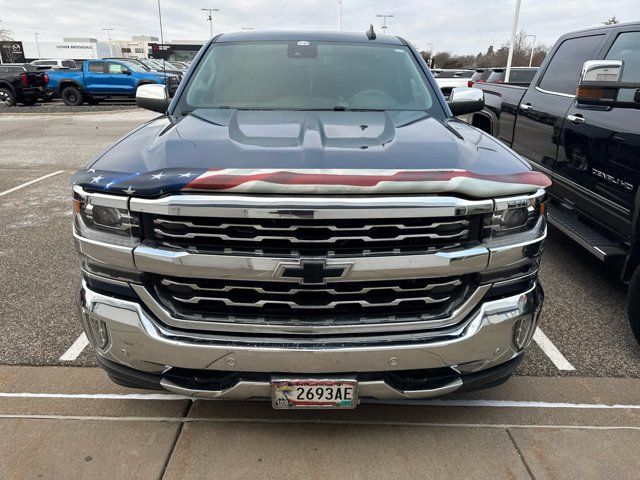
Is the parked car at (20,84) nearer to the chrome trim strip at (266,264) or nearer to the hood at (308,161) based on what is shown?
the hood at (308,161)

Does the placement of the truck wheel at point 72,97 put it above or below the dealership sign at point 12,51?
below

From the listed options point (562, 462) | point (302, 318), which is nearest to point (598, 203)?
point (562, 462)

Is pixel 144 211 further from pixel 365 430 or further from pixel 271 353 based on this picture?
pixel 365 430

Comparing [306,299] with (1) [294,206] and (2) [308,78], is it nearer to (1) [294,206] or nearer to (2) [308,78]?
(1) [294,206]

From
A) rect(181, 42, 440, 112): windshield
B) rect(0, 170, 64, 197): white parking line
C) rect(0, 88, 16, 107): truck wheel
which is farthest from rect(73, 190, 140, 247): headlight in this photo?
rect(0, 88, 16, 107): truck wheel

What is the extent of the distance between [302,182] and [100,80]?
Answer: 859 inches

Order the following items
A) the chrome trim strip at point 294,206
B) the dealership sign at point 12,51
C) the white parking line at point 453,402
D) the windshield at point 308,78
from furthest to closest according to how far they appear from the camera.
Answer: the dealership sign at point 12,51, the windshield at point 308,78, the white parking line at point 453,402, the chrome trim strip at point 294,206

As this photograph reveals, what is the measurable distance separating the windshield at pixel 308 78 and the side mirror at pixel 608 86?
1.05m

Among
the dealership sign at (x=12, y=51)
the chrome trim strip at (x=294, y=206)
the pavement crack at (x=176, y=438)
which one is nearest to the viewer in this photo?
the chrome trim strip at (x=294, y=206)

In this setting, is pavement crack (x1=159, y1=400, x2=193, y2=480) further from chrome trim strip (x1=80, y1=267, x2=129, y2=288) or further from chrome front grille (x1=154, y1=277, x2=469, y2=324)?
chrome trim strip (x1=80, y1=267, x2=129, y2=288)

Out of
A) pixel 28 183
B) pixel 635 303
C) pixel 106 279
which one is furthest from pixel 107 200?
pixel 28 183

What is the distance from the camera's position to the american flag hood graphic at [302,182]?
1842 mm

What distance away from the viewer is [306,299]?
202 centimetres

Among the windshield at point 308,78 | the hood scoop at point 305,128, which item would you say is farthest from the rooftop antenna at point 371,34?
the hood scoop at point 305,128
